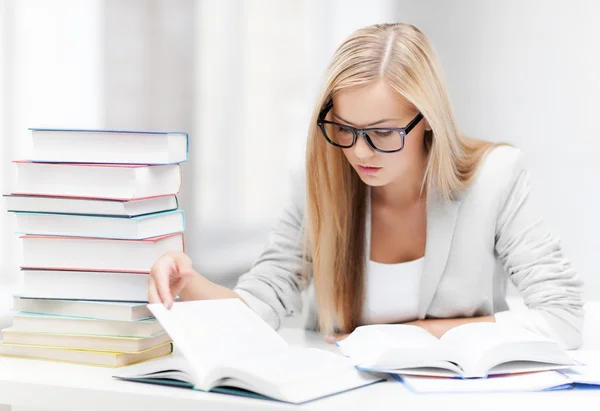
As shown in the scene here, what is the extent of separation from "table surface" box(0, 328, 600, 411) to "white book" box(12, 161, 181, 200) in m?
0.28

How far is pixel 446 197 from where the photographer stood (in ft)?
5.58

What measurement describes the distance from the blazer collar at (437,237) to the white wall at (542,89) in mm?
2034

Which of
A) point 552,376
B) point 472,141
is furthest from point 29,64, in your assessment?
point 552,376

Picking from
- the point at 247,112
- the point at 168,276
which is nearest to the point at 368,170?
the point at 168,276

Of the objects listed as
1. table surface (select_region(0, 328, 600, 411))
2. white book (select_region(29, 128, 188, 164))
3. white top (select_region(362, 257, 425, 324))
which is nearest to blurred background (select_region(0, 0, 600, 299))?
white top (select_region(362, 257, 425, 324))

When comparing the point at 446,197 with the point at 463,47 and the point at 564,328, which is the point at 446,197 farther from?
the point at 463,47

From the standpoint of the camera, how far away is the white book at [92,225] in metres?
1.20

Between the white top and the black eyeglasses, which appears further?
the white top

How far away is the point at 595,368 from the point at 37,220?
2.97ft

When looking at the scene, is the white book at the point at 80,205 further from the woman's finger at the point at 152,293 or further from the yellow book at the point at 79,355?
the yellow book at the point at 79,355

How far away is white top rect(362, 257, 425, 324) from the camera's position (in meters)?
1.76

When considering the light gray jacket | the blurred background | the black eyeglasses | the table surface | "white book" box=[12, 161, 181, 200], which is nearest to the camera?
the table surface

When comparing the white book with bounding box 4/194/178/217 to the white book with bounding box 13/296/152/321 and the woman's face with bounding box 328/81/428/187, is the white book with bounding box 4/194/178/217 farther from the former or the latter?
the woman's face with bounding box 328/81/428/187

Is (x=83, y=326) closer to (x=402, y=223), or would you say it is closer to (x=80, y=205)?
(x=80, y=205)
